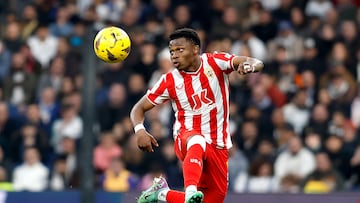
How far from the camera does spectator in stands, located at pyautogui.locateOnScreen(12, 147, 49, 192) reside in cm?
1528

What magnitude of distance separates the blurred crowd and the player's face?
10.9ft

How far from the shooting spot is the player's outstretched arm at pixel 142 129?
11.5 metres

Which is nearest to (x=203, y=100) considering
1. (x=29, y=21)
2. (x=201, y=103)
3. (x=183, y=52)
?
(x=201, y=103)

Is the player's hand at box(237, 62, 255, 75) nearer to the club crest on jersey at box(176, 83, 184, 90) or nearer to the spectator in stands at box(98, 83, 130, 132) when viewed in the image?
the club crest on jersey at box(176, 83, 184, 90)

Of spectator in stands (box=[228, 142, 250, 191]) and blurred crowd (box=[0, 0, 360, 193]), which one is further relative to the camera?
spectator in stands (box=[228, 142, 250, 191])

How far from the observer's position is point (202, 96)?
12.0 m

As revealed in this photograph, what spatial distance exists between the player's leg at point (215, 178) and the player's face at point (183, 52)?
0.83m

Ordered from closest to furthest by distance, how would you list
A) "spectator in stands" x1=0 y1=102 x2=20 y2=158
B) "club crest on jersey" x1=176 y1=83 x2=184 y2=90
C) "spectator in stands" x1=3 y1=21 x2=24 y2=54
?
"club crest on jersey" x1=176 y1=83 x2=184 y2=90, "spectator in stands" x1=0 y1=102 x2=20 y2=158, "spectator in stands" x1=3 y1=21 x2=24 y2=54

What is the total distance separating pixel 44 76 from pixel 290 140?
297 centimetres

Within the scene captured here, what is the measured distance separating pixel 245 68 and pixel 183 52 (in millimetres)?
735

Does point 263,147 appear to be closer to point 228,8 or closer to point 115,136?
point 115,136

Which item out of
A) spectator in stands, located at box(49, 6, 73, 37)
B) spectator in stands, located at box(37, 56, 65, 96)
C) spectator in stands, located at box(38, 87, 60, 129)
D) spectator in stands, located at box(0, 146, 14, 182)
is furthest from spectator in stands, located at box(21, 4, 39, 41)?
spectator in stands, located at box(0, 146, 14, 182)

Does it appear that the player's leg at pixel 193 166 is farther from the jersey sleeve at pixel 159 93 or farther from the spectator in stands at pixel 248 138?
the spectator in stands at pixel 248 138

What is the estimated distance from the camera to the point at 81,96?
1502 cm
